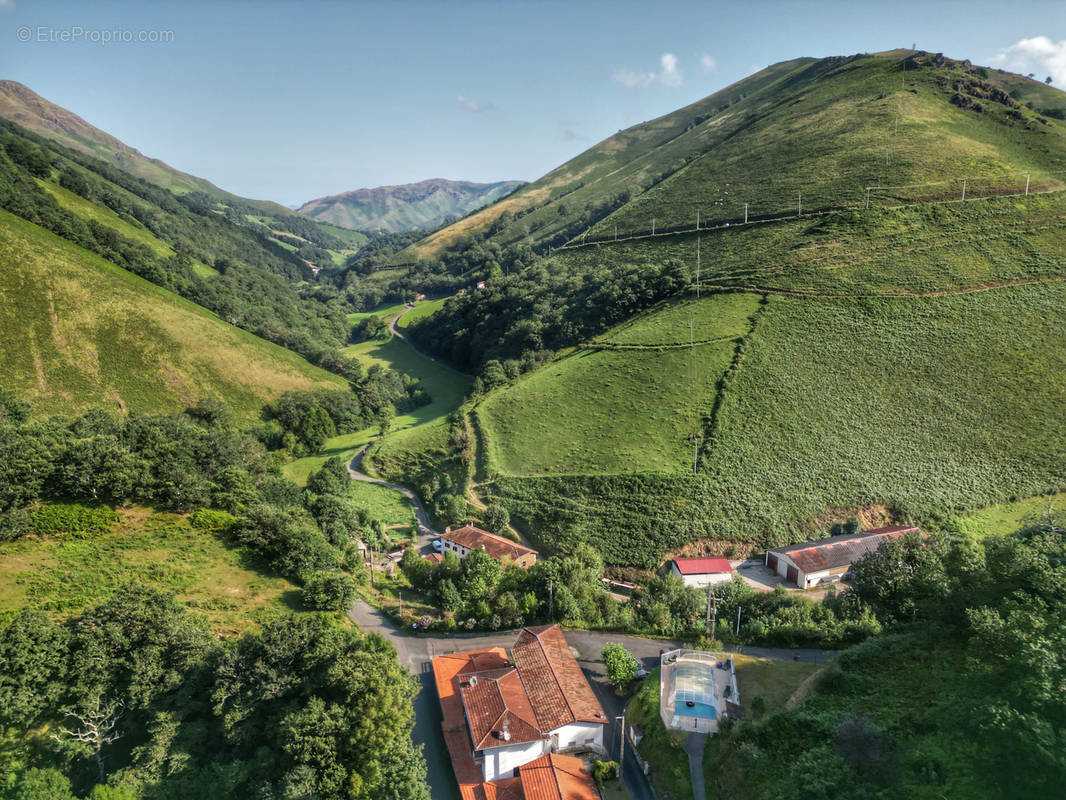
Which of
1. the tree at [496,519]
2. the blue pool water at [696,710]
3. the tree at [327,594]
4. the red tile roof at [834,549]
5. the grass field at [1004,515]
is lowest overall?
the tree at [496,519]

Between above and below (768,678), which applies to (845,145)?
above

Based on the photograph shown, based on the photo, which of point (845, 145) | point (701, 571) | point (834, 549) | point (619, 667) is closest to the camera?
point (619, 667)

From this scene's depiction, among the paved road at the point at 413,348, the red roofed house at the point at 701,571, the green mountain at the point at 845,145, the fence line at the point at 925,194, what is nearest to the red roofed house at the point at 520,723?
the red roofed house at the point at 701,571

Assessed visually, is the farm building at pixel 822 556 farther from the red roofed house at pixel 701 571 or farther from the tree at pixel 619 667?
the tree at pixel 619 667

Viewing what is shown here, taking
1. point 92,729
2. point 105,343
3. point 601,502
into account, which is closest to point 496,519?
point 601,502

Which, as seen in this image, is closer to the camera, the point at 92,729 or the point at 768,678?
the point at 92,729

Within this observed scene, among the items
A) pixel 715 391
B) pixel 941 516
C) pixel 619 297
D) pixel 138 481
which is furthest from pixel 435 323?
pixel 941 516

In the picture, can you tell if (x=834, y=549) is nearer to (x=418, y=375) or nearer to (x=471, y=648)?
(x=471, y=648)

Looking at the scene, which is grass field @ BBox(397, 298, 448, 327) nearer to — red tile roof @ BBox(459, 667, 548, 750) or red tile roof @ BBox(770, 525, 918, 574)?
red tile roof @ BBox(770, 525, 918, 574)
